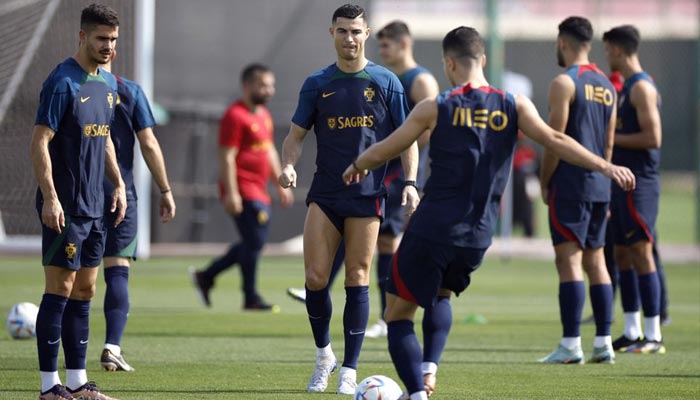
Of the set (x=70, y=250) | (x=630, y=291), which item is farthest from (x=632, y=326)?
(x=70, y=250)

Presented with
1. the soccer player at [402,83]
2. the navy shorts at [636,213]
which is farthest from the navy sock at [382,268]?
the navy shorts at [636,213]

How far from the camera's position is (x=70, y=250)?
746 cm

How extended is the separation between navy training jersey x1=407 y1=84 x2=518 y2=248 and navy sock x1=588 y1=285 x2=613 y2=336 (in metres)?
3.10

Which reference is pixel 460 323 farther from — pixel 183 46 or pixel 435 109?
pixel 183 46

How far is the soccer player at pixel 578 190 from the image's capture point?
964cm

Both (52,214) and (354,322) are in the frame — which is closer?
(52,214)

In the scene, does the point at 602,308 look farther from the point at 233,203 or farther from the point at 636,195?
the point at 233,203

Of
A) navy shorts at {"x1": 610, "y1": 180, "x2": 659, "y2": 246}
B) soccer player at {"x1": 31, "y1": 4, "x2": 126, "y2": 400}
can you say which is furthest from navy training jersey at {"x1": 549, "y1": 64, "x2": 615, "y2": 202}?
soccer player at {"x1": 31, "y1": 4, "x2": 126, "y2": 400}

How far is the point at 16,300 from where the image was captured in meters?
14.7

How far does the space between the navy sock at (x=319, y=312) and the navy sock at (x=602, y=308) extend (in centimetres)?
234

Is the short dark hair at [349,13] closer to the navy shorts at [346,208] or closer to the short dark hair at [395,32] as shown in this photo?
the navy shorts at [346,208]

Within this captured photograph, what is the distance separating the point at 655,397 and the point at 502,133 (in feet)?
7.14

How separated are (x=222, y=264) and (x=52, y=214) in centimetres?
704

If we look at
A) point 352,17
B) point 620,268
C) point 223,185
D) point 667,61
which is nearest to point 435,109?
point 352,17
